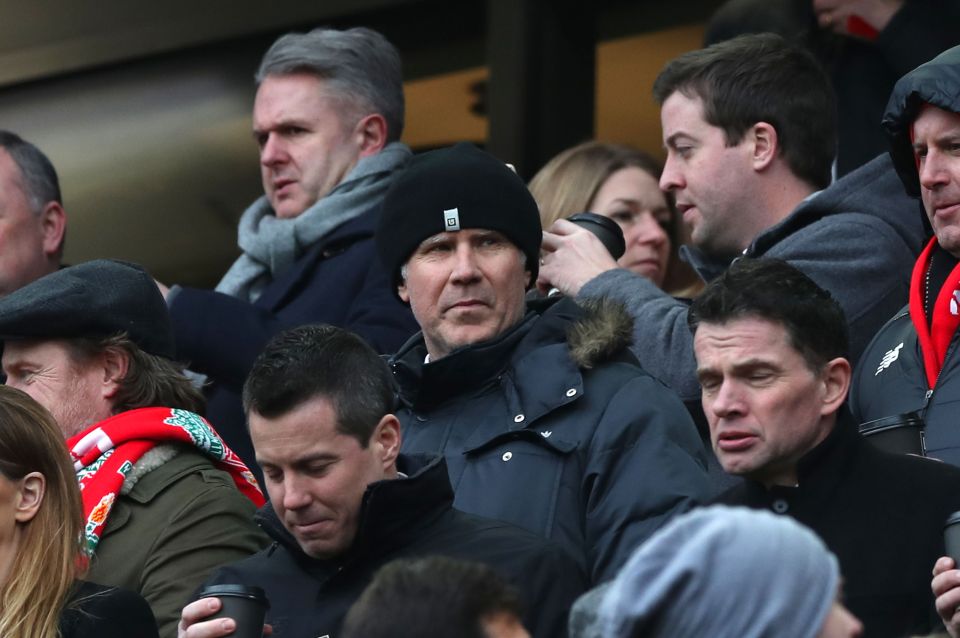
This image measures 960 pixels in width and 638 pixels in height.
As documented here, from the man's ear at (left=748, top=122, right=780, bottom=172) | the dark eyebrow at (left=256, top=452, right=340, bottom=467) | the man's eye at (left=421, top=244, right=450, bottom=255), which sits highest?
the man's ear at (left=748, top=122, right=780, bottom=172)

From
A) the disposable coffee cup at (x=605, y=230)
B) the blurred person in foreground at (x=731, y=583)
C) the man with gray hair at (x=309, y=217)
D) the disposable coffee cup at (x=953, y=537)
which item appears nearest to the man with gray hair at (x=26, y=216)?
the man with gray hair at (x=309, y=217)

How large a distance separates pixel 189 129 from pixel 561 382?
544 cm

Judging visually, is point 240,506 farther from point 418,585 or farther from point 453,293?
point 418,585

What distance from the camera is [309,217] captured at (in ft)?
20.1

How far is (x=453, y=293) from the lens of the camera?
15.9 feet

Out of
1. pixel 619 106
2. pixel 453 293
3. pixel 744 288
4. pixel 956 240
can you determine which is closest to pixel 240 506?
pixel 453 293

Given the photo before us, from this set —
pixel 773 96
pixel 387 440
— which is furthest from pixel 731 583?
pixel 773 96

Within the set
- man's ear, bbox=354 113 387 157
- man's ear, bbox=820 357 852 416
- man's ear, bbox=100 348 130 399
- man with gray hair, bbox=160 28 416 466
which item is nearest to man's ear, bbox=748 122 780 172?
man with gray hair, bbox=160 28 416 466

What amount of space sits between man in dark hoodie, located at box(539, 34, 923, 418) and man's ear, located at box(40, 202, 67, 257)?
70.9 inches

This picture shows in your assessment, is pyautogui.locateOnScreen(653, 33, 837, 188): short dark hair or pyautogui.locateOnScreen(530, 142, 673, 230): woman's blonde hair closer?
pyautogui.locateOnScreen(653, 33, 837, 188): short dark hair

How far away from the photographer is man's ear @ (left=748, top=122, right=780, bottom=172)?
548cm

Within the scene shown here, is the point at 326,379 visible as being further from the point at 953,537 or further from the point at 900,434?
the point at 953,537

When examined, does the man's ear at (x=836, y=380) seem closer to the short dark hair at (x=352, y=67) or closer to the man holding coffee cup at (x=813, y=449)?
the man holding coffee cup at (x=813, y=449)

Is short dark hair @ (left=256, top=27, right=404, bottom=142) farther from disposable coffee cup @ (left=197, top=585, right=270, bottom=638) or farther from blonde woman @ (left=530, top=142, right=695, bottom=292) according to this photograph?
disposable coffee cup @ (left=197, top=585, right=270, bottom=638)
